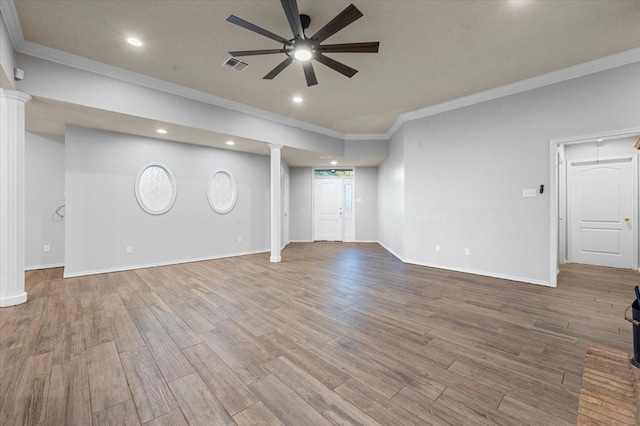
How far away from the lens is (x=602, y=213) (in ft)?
16.8

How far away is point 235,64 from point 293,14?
1.61 meters

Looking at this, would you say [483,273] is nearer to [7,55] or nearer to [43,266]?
[7,55]

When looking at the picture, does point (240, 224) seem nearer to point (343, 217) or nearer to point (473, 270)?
point (343, 217)

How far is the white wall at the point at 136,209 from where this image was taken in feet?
14.4

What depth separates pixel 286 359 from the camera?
6.44 feet

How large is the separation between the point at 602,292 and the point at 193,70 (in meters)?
6.49

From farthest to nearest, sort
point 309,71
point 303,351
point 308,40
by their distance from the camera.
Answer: point 309,71 < point 308,40 < point 303,351

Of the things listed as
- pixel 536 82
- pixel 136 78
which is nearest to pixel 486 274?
pixel 536 82

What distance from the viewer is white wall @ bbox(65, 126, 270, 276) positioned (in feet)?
14.4

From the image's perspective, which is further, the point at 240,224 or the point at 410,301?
the point at 240,224

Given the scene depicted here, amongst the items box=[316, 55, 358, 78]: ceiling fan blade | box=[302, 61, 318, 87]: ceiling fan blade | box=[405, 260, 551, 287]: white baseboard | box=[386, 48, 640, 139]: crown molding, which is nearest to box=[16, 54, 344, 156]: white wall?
box=[302, 61, 318, 87]: ceiling fan blade

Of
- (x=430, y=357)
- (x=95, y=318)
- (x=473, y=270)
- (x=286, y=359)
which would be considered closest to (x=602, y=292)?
(x=473, y=270)

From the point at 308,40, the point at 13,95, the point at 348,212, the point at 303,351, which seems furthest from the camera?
the point at 348,212

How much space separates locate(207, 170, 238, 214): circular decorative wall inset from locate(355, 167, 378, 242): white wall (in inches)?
159
